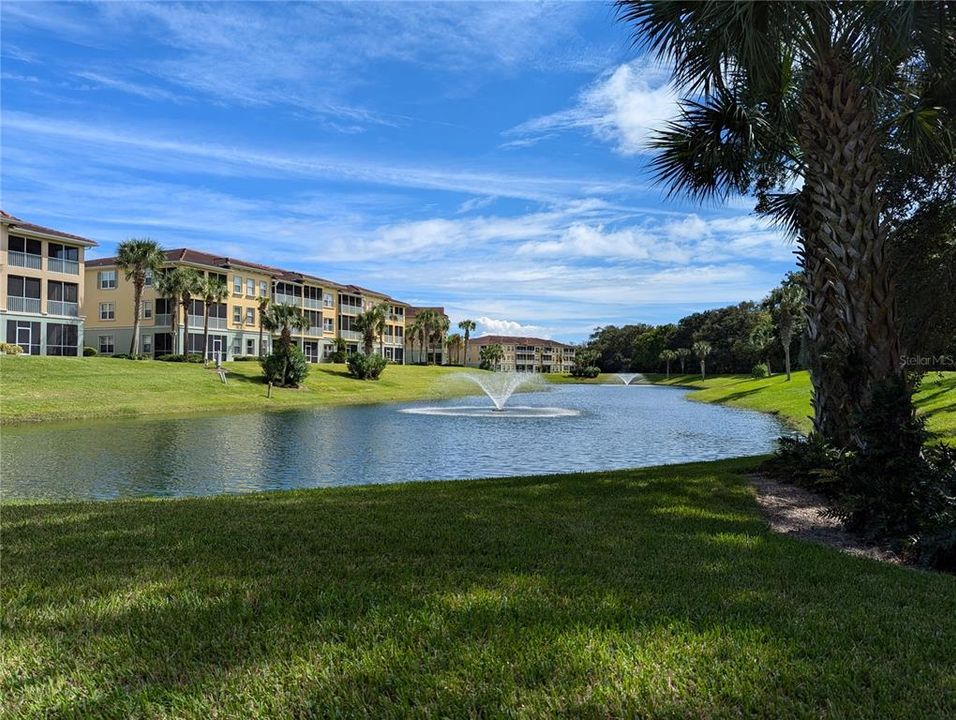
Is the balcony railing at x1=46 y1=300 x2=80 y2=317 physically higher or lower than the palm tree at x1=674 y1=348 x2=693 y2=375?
higher

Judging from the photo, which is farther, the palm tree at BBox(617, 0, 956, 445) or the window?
the window

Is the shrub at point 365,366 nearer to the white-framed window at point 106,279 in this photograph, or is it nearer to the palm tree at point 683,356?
the white-framed window at point 106,279

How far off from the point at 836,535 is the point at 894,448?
1249 millimetres

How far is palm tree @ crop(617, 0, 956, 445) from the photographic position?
8109 millimetres

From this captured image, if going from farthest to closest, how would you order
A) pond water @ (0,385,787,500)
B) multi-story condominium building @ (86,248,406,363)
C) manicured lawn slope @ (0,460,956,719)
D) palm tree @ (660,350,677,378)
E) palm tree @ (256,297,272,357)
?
palm tree @ (660,350,677,378) < palm tree @ (256,297,272,357) < multi-story condominium building @ (86,248,406,363) < pond water @ (0,385,787,500) < manicured lawn slope @ (0,460,956,719)

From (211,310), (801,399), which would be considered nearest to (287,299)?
(211,310)

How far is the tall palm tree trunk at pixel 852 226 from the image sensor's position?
9.05m

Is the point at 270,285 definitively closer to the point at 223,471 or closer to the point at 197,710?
the point at 223,471

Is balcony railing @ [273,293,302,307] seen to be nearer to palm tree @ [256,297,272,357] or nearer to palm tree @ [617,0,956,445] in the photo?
palm tree @ [256,297,272,357]

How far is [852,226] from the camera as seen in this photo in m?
9.17

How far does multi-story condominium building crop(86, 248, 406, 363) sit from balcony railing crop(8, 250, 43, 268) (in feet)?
42.6

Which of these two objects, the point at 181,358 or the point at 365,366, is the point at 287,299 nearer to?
the point at 365,366

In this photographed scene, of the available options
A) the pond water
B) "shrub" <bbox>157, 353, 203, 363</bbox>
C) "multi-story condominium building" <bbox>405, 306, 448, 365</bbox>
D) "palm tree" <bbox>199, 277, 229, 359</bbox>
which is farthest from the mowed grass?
"multi-story condominium building" <bbox>405, 306, 448, 365</bbox>

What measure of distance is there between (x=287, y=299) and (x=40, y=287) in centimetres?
2935
